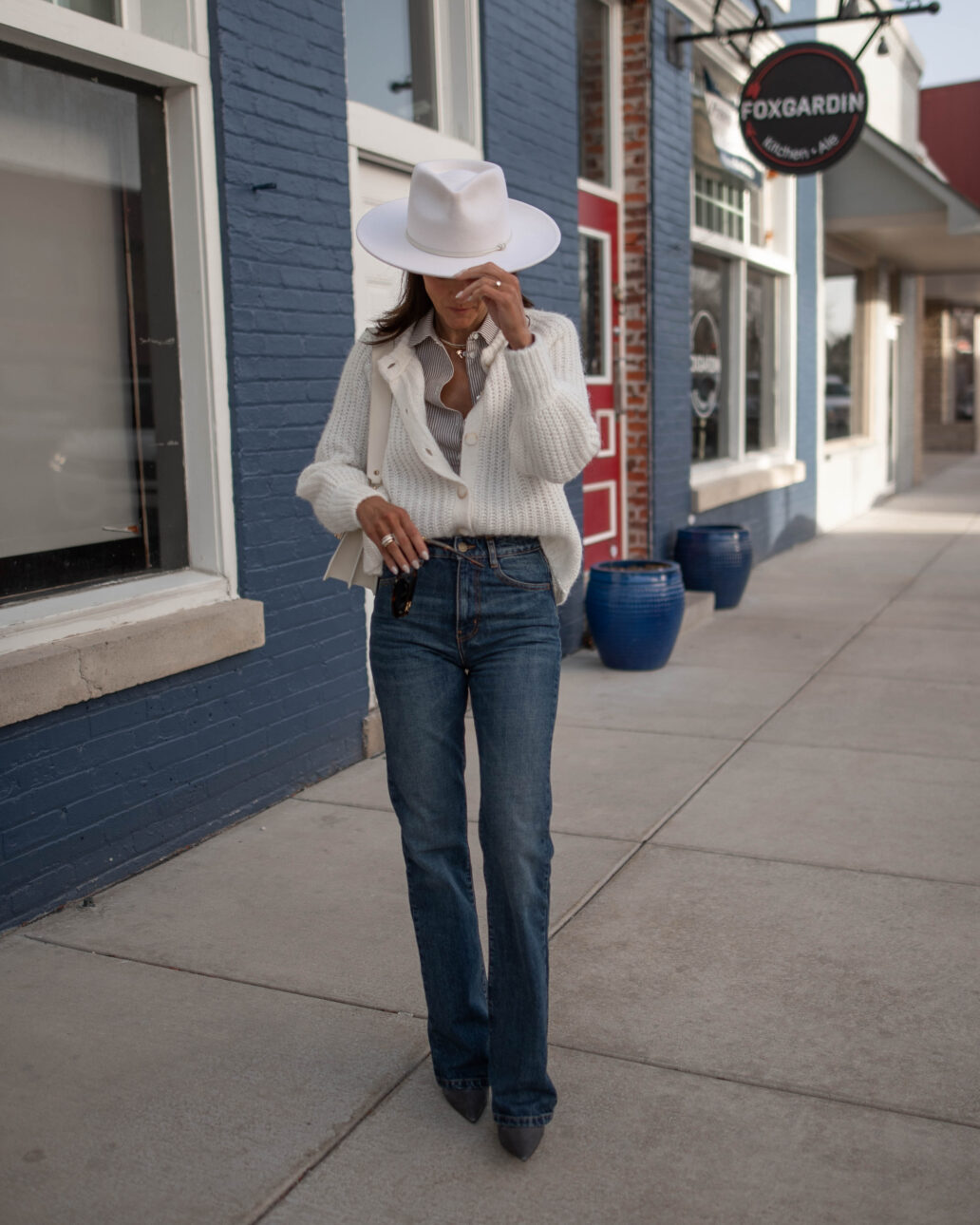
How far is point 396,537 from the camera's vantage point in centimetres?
256

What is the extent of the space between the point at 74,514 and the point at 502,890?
2399 millimetres

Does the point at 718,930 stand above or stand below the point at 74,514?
below

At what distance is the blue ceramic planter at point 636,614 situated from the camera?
7.09 meters

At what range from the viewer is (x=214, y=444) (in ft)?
15.2

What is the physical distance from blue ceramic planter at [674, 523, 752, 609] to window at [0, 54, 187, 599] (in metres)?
4.90

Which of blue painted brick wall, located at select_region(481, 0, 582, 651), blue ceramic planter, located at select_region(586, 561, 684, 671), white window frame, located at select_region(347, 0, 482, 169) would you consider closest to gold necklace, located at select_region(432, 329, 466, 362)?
white window frame, located at select_region(347, 0, 482, 169)

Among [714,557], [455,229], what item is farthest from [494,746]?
[714,557]

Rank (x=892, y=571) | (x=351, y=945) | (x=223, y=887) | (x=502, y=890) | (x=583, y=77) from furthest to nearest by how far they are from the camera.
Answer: (x=892, y=571) → (x=583, y=77) → (x=223, y=887) → (x=351, y=945) → (x=502, y=890)

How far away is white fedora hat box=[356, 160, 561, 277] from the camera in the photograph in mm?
2598

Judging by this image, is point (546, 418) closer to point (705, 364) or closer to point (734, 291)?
point (705, 364)

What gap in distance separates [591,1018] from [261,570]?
2289 millimetres

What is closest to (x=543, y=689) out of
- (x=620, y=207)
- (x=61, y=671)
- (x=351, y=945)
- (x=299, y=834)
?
(x=351, y=945)

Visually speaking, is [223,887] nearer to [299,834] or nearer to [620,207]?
[299,834]

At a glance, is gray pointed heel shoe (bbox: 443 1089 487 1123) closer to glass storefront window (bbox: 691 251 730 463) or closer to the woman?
the woman
